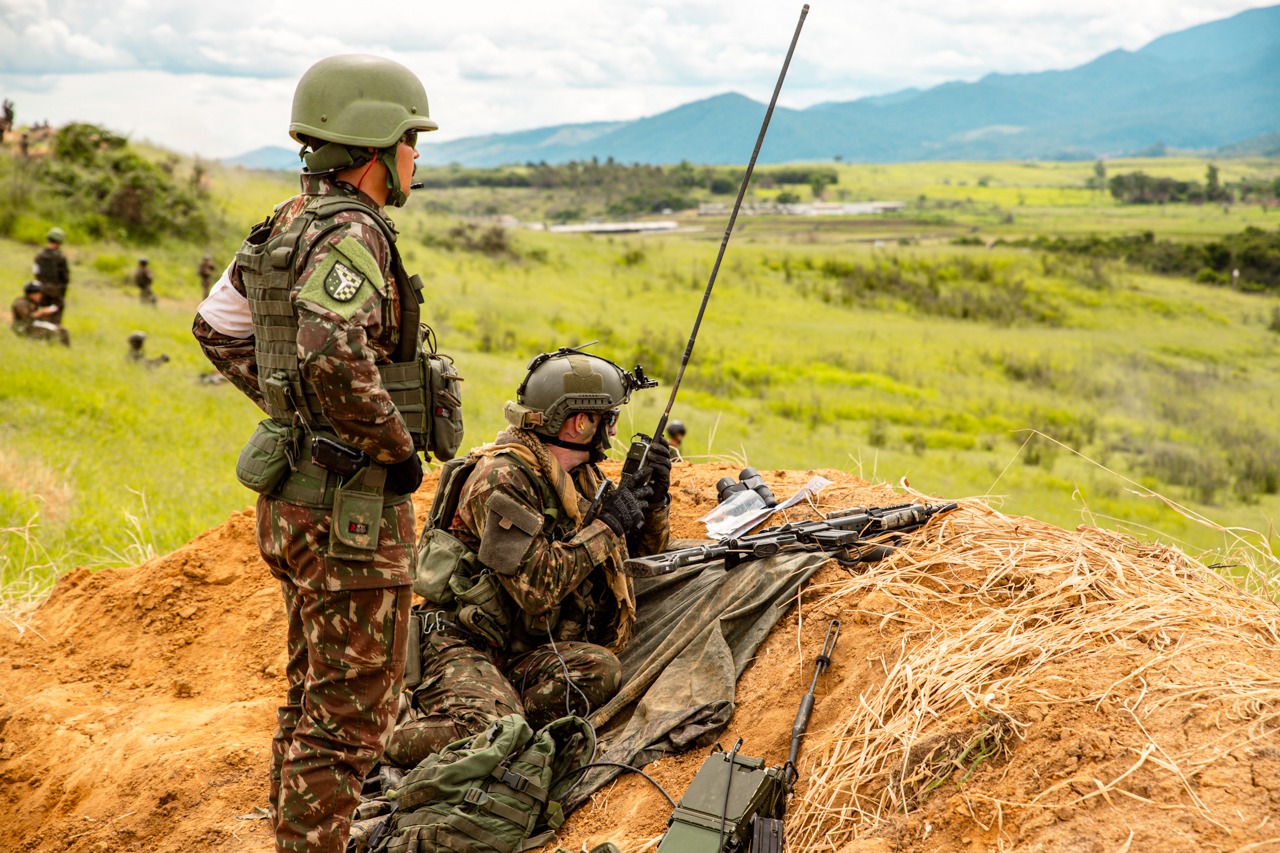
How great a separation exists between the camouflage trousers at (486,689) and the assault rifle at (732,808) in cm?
96

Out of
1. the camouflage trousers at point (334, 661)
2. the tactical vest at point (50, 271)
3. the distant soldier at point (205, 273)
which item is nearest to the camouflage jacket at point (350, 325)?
the camouflage trousers at point (334, 661)

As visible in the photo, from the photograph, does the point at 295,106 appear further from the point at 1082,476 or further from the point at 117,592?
the point at 1082,476

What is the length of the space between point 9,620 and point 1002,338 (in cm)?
2209

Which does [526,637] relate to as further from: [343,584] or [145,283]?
[145,283]

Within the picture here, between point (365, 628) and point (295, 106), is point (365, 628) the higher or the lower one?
the lower one

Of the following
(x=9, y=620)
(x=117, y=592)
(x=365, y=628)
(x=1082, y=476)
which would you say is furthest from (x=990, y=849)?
(x=1082, y=476)

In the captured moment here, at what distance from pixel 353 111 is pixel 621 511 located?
6.36 feet

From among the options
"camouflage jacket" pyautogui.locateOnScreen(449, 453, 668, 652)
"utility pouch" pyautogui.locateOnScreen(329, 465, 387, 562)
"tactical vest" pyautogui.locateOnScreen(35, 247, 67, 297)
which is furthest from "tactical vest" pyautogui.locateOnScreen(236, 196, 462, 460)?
"tactical vest" pyautogui.locateOnScreen(35, 247, 67, 297)

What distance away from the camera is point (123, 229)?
817 inches

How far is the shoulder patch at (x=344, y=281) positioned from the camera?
3014mm

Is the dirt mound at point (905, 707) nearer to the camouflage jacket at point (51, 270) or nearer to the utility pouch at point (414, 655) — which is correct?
the utility pouch at point (414, 655)

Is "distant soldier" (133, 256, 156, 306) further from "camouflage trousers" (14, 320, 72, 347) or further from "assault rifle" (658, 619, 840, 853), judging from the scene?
"assault rifle" (658, 619, 840, 853)

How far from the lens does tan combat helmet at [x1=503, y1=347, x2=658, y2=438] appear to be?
167 inches

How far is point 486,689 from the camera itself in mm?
4012
